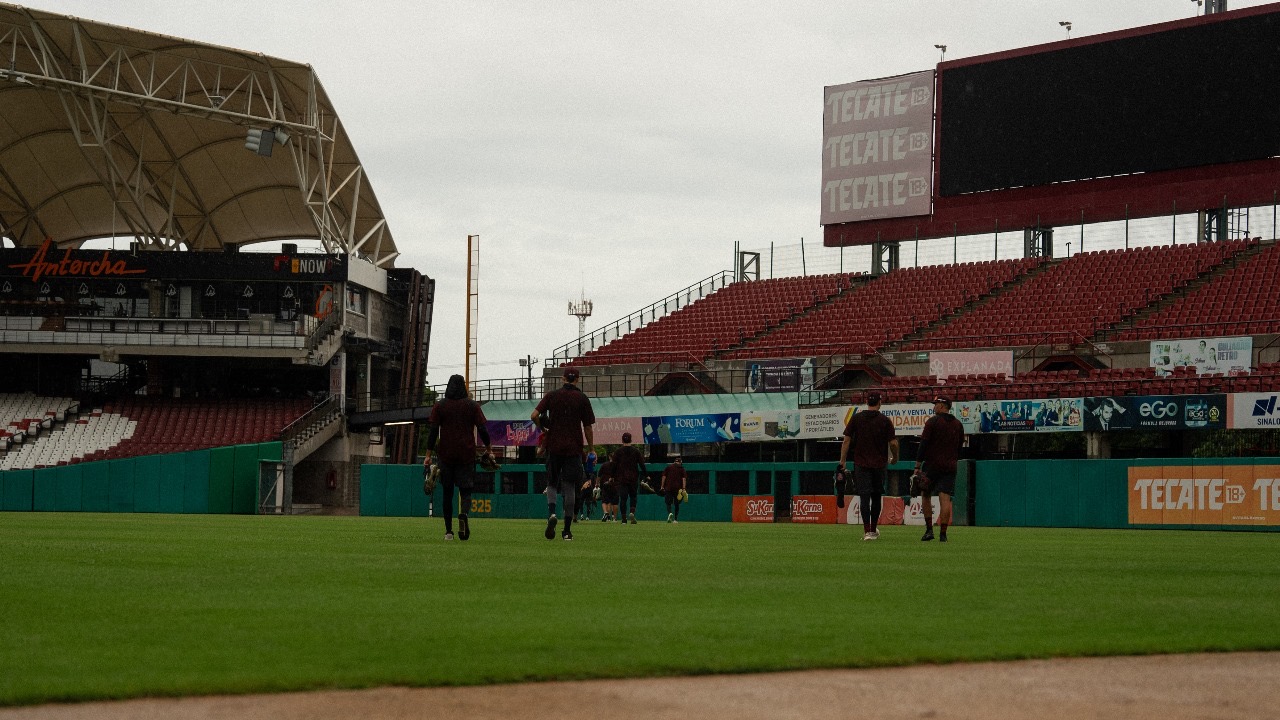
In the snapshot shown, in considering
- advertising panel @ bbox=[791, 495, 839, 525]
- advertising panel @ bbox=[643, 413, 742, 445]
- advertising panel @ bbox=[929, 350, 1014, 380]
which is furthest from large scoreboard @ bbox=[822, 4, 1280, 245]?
advertising panel @ bbox=[791, 495, 839, 525]

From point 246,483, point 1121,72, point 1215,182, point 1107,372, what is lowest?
point 246,483

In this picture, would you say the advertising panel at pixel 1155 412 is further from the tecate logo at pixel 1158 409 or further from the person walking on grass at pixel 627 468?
the person walking on grass at pixel 627 468

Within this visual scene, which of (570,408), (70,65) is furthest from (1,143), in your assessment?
(570,408)

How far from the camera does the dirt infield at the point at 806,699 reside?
511 cm

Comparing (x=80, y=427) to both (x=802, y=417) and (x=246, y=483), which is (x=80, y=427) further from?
(x=802, y=417)

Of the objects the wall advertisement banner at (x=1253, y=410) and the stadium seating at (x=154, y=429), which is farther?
the stadium seating at (x=154, y=429)

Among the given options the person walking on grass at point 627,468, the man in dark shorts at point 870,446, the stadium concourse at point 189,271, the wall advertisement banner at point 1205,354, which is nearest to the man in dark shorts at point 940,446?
the man in dark shorts at point 870,446

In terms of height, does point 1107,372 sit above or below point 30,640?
above

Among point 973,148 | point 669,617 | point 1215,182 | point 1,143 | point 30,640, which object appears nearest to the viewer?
point 30,640

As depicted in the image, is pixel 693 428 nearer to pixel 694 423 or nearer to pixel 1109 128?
pixel 694 423

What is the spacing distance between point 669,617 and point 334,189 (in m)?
54.3

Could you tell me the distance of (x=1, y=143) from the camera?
2292 inches

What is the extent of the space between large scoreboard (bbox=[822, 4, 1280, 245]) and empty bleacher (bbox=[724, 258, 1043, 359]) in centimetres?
150

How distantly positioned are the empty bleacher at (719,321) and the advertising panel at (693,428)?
19.0 feet
